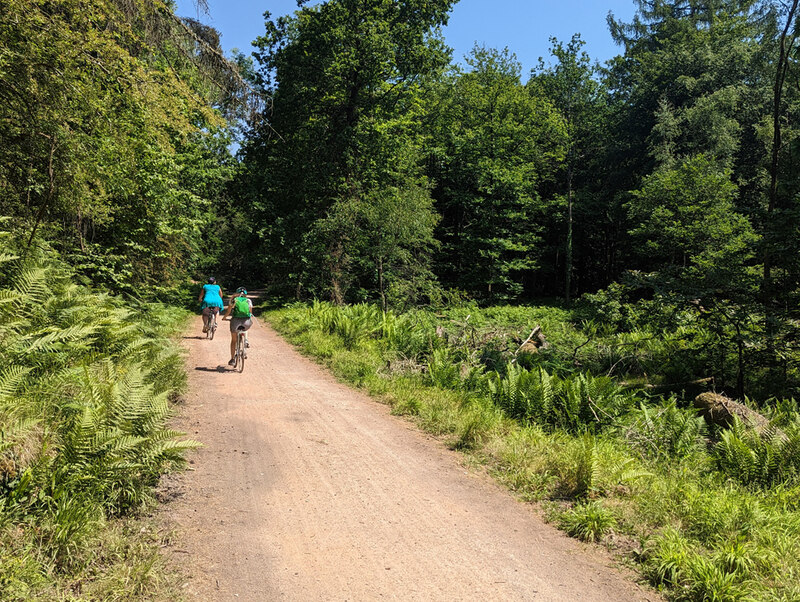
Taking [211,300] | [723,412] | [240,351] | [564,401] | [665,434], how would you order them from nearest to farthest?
1. [665,434]
2. [564,401]
3. [723,412]
4. [240,351]
5. [211,300]

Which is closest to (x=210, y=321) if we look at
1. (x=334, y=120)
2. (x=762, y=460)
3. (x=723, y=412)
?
(x=723, y=412)

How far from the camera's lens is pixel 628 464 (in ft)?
17.3

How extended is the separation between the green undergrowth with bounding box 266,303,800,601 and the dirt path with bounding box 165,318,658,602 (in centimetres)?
34

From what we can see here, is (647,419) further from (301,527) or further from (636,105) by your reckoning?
(636,105)

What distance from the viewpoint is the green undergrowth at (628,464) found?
3646 mm

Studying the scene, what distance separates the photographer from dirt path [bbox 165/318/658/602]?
337 cm

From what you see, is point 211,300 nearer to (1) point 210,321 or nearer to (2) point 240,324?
(1) point 210,321

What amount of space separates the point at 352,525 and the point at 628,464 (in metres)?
3.12

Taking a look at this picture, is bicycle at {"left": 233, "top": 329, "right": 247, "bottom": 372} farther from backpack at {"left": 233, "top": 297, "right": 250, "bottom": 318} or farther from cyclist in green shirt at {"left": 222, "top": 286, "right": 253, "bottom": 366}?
backpack at {"left": 233, "top": 297, "right": 250, "bottom": 318}

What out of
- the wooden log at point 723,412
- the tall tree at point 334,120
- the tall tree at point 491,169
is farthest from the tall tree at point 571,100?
the wooden log at point 723,412

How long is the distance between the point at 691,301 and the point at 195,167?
675 inches

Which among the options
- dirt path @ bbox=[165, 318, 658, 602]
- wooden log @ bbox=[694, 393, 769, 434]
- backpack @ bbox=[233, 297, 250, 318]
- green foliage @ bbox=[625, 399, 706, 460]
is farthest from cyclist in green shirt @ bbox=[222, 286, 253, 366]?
wooden log @ bbox=[694, 393, 769, 434]

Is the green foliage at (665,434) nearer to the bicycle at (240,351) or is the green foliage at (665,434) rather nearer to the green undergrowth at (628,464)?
the green undergrowth at (628,464)

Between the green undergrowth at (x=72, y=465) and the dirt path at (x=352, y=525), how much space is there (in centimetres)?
40
